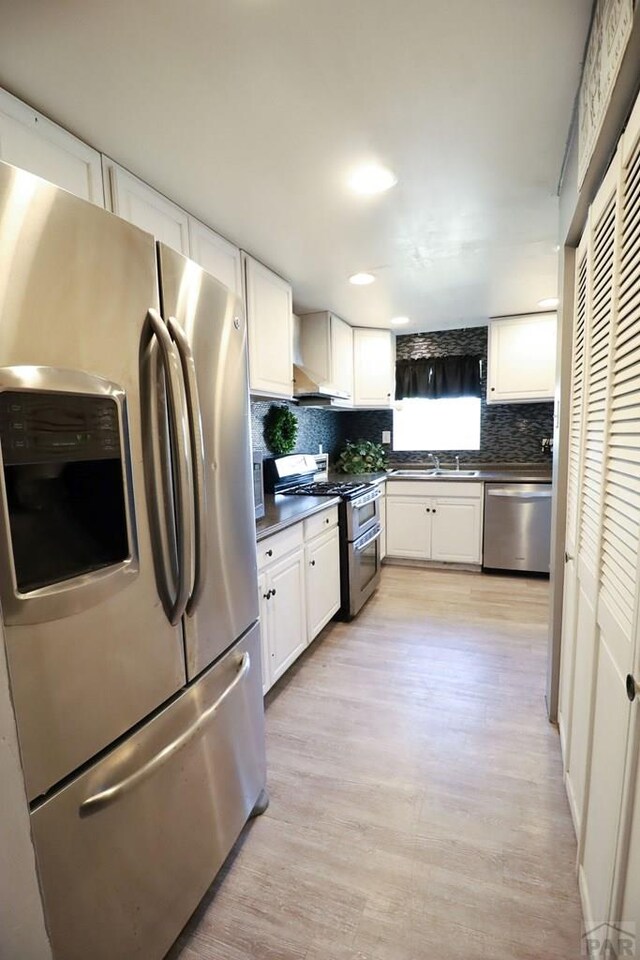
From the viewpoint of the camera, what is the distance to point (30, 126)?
1.27 m

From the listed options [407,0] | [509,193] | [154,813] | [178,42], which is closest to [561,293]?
[509,193]

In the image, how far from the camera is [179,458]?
3.32 feet

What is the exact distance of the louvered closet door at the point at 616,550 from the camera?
864 millimetres

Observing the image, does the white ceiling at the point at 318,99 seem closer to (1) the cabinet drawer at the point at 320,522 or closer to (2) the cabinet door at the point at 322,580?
(1) the cabinet drawer at the point at 320,522

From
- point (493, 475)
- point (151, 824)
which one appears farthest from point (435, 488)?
point (151, 824)

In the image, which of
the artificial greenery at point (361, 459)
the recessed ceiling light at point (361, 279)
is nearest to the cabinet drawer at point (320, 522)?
the recessed ceiling light at point (361, 279)

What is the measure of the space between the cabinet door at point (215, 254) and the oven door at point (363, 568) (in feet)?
5.91

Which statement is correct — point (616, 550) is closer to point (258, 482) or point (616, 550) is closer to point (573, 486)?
point (573, 486)

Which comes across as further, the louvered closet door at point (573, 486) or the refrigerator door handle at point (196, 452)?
the louvered closet door at point (573, 486)

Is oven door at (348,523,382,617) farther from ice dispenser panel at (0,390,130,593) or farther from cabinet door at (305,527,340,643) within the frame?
ice dispenser panel at (0,390,130,593)

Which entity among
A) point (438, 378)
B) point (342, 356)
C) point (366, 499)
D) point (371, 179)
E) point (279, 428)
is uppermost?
point (371, 179)

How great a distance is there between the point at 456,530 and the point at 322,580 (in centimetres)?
180

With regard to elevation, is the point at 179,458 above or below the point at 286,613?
above

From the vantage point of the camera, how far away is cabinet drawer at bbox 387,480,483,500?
12.7 ft
